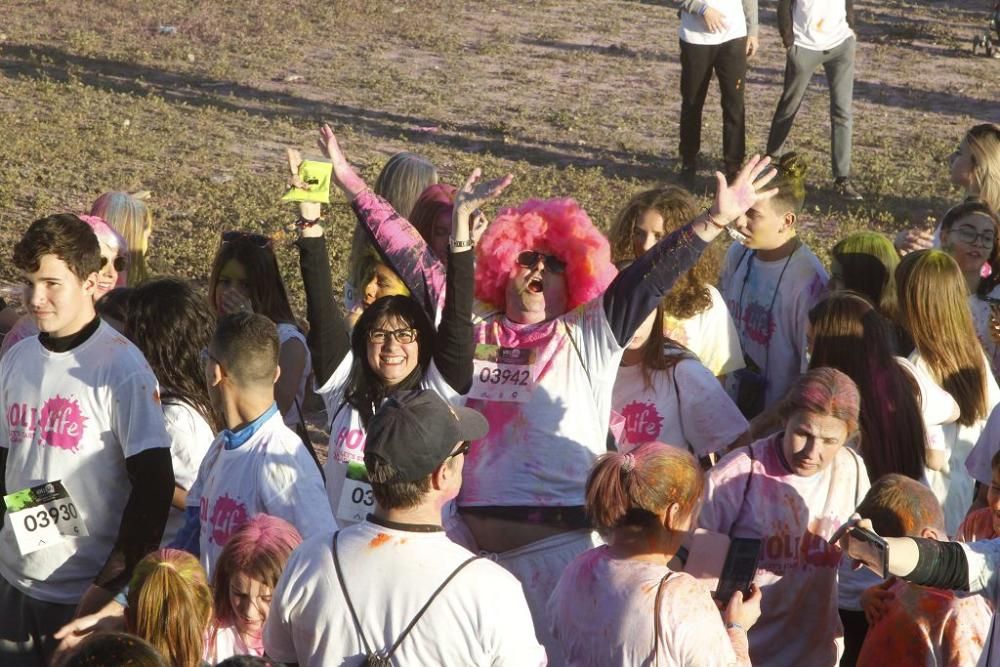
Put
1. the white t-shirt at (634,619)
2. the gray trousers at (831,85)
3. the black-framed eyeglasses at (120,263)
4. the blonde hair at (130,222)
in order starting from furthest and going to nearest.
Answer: the gray trousers at (831,85) < the blonde hair at (130,222) < the black-framed eyeglasses at (120,263) < the white t-shirt at (634,619)

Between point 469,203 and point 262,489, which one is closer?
point 262,489

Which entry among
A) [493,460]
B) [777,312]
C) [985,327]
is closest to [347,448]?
[493,460]

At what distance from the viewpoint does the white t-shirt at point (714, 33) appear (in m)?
11.2

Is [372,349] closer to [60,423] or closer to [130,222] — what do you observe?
[60,423]

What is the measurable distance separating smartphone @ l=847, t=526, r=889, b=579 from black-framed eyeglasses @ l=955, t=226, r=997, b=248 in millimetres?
3164

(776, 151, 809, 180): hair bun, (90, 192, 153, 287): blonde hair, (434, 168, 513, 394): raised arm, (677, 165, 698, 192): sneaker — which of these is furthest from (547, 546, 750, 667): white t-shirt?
(677, 165, 698, 192): sneaker

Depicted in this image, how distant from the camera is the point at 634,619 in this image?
11.4 feet

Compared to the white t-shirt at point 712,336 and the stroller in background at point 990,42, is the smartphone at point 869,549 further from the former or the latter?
the stroller in background at point 990,42

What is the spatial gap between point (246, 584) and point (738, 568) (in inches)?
52.6

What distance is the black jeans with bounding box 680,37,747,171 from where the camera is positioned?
11.3 metres

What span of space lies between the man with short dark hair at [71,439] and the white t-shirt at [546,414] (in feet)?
3.30

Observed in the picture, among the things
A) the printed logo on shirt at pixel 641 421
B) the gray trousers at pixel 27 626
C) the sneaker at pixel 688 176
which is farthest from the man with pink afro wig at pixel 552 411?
the sneaker at pixel 688 176

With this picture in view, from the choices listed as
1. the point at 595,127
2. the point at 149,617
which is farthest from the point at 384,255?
the point at 595,127

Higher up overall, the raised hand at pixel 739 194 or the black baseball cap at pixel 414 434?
the raised hand at pixel 739 194
